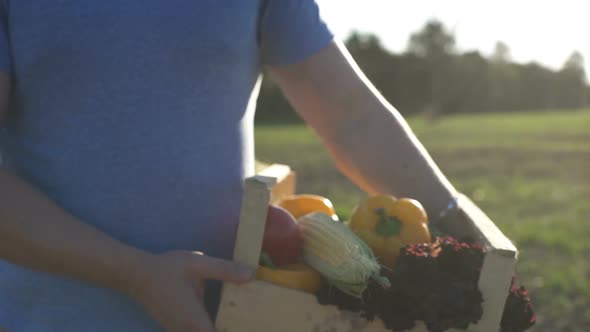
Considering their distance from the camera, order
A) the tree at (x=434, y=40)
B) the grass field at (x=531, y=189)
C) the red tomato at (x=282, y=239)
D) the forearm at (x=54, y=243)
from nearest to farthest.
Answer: the forearm at (x=54, y=243) < the red tomato at (x=282, y=239) < the grass field at (x=531, y=189) < the tree at (x=434, y=40)

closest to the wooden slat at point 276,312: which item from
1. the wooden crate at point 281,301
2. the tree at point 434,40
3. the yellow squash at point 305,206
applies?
the wooden crate at point 281,301

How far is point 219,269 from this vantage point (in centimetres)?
144

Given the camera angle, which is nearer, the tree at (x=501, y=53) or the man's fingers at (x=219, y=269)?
the man's fingers at (x=219, y=269)

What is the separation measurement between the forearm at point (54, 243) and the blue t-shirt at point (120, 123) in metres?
0.13

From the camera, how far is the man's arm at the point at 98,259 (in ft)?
4.49

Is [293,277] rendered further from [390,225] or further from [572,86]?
[572,86]

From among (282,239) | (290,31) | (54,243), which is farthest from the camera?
(290,31)

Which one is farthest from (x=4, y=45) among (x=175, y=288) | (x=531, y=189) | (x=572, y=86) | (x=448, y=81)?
(x=572, y=86)

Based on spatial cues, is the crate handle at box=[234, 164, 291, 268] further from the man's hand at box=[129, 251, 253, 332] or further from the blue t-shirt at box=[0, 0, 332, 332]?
the blue t-shirt at box=[0, 0, 332, 332]

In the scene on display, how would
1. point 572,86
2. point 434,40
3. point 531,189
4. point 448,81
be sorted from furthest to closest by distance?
point 572,86 < point 448,81 < point 434,40 < point 531,189

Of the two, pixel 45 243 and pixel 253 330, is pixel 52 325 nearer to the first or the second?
pixel 45 243

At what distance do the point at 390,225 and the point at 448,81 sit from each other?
36.6 m

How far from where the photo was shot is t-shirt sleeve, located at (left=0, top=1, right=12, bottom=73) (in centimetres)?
144

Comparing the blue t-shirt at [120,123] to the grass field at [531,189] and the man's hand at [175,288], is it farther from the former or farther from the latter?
the grass field at [531,189]
